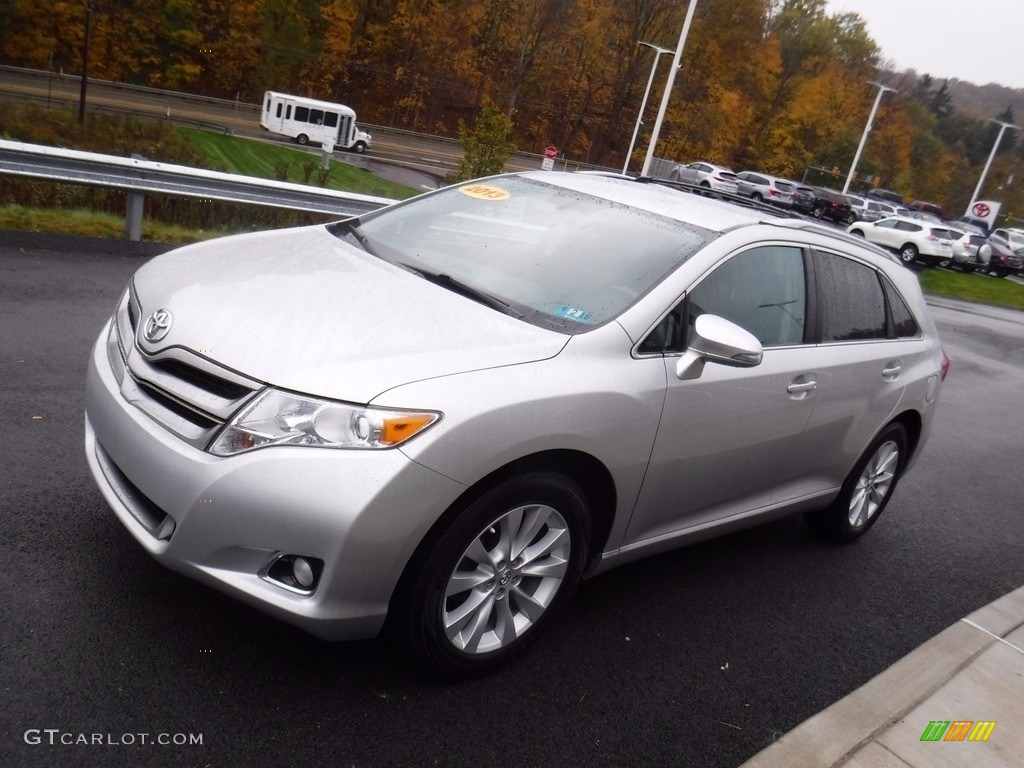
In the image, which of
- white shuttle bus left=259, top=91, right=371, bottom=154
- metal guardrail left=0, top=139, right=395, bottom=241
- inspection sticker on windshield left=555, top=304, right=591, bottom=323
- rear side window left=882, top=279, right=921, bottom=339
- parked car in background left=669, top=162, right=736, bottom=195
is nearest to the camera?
inspection sticker on windshield left=555, top=304, right=591, bottom=323

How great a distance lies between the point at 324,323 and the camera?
10.1 feet

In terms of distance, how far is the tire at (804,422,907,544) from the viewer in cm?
500

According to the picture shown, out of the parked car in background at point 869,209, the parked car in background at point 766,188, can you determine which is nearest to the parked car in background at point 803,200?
the parked car in background at point 766,188

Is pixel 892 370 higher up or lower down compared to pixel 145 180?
higher up

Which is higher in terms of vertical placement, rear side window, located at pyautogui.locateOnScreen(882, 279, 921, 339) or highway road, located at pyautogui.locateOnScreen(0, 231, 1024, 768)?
rear side window, located at pyautogui.locateOnScreen(882, 279, 921, 339)

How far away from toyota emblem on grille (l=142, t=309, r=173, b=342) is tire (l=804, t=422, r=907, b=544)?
3563 millimetres

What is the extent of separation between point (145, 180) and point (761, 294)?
705 centimetres

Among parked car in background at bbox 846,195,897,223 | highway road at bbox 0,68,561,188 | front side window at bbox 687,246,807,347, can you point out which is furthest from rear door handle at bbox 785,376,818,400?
Answer: parked car in background at bbox 846,195,897,223

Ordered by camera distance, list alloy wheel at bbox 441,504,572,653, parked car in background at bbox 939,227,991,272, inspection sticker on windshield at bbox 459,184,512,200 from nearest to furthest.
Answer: alloy wheel at bbox 441,504,572,653 → inspection sticker on windshield at bbox 459,184,512,200 → parked car in background at bbox 939,227,991,272

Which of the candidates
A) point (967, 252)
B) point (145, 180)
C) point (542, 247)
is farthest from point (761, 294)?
point (967, 252)

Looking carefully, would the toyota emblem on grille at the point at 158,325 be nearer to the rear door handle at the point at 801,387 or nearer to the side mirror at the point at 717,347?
the side mirror at the point at 717,347

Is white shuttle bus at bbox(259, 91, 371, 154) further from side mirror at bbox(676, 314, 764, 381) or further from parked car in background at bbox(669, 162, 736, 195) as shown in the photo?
side mirror at bbox(676, 314, 764, 381)

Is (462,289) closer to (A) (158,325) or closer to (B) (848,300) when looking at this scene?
(A) (158,325)

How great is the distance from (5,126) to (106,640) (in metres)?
33.1
